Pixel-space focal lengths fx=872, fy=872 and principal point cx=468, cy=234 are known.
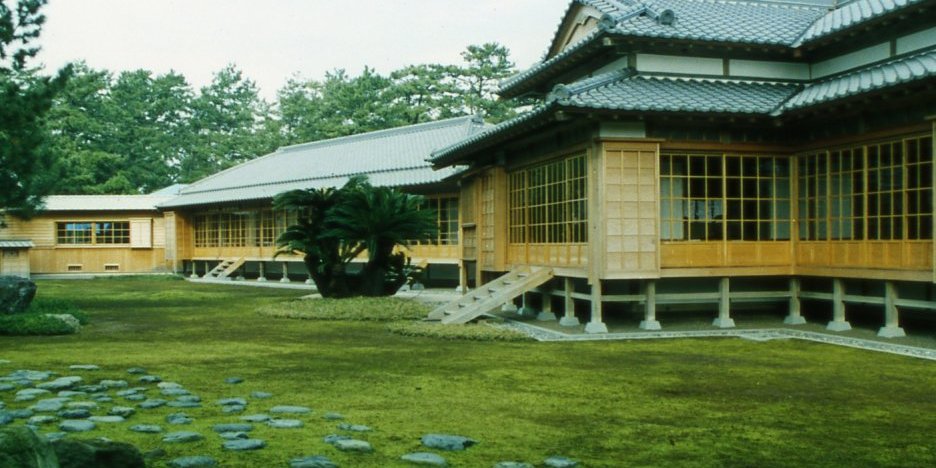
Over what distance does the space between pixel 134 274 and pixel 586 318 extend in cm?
2755

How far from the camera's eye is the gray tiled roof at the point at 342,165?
96.8 feet

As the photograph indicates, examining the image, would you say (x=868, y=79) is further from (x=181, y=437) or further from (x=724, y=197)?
(x=181, y=437)

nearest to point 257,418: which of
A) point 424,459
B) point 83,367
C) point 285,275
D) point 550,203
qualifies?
point 424,459

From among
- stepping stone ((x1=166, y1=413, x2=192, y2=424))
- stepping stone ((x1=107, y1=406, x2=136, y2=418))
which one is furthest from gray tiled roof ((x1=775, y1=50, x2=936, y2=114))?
stepping stone ((x1=107, y1=406, x2=136, y2=418))

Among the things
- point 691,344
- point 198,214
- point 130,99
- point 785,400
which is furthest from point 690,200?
point 130,99

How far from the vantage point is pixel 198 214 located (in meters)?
38.4

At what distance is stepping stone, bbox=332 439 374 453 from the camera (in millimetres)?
5602

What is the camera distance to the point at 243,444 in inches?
221

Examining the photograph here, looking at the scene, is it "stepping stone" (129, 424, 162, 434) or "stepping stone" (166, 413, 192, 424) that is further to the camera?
"stepping stone" (166, 413, 192, 424)

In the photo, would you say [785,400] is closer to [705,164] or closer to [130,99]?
[705,164]

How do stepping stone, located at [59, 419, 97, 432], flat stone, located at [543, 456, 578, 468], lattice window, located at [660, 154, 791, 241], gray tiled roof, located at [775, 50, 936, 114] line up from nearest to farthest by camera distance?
flat stone, located at [543, 456, 578, 468] < stepping stone, located at [59, 419, 97, 432] < gray tiled roof, located at [775, 50, 936, 114] < lattice window, located at [660, 154, 791, 241]

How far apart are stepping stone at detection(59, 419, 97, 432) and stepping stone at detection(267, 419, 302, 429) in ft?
4.05

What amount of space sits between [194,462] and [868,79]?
1104 centimetres

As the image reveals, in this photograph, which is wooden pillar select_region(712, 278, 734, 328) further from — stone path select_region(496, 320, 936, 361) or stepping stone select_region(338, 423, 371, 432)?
stepping stone select_region(338, 423, 371, 432)
